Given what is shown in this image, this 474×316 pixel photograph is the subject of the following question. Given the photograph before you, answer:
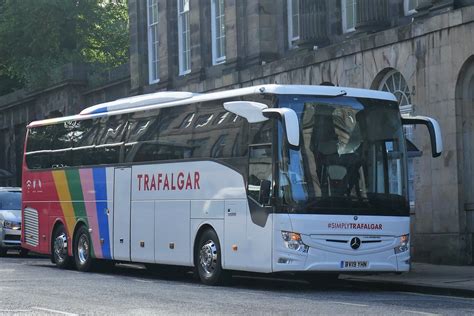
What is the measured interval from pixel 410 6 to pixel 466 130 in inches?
157

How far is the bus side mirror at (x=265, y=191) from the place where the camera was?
19.5 meters

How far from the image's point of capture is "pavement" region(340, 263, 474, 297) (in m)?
19.1

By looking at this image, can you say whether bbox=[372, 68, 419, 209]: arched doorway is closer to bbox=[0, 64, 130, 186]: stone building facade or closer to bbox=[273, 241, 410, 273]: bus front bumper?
bbox=[273, 241, 410, 273]: bus front bumper

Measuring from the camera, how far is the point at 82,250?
26.6 meters

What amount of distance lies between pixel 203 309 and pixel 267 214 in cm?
401

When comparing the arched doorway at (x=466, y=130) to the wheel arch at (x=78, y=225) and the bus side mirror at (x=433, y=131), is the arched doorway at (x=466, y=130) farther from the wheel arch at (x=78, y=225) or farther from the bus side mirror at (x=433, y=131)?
the wheel arch at (x=78, y=225)

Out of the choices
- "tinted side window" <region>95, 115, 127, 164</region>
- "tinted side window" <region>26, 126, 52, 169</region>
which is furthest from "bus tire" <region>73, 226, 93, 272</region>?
"tinted side window" <region>26, 126, 52, 169</region>

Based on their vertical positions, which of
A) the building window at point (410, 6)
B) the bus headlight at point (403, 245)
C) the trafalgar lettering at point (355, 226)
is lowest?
the bus headlight at point (403, 245)

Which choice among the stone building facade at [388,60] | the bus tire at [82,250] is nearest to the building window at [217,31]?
the stone building facade at [388,60]

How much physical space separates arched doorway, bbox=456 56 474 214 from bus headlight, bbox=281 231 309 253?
736cm

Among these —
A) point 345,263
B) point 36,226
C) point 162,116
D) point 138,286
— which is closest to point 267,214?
point 345,263

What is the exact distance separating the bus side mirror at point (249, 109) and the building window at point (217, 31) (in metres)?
17.2

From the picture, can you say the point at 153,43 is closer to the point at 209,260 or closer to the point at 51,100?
the point at 51,100

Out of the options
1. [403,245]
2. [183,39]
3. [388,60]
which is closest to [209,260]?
[403,245]
